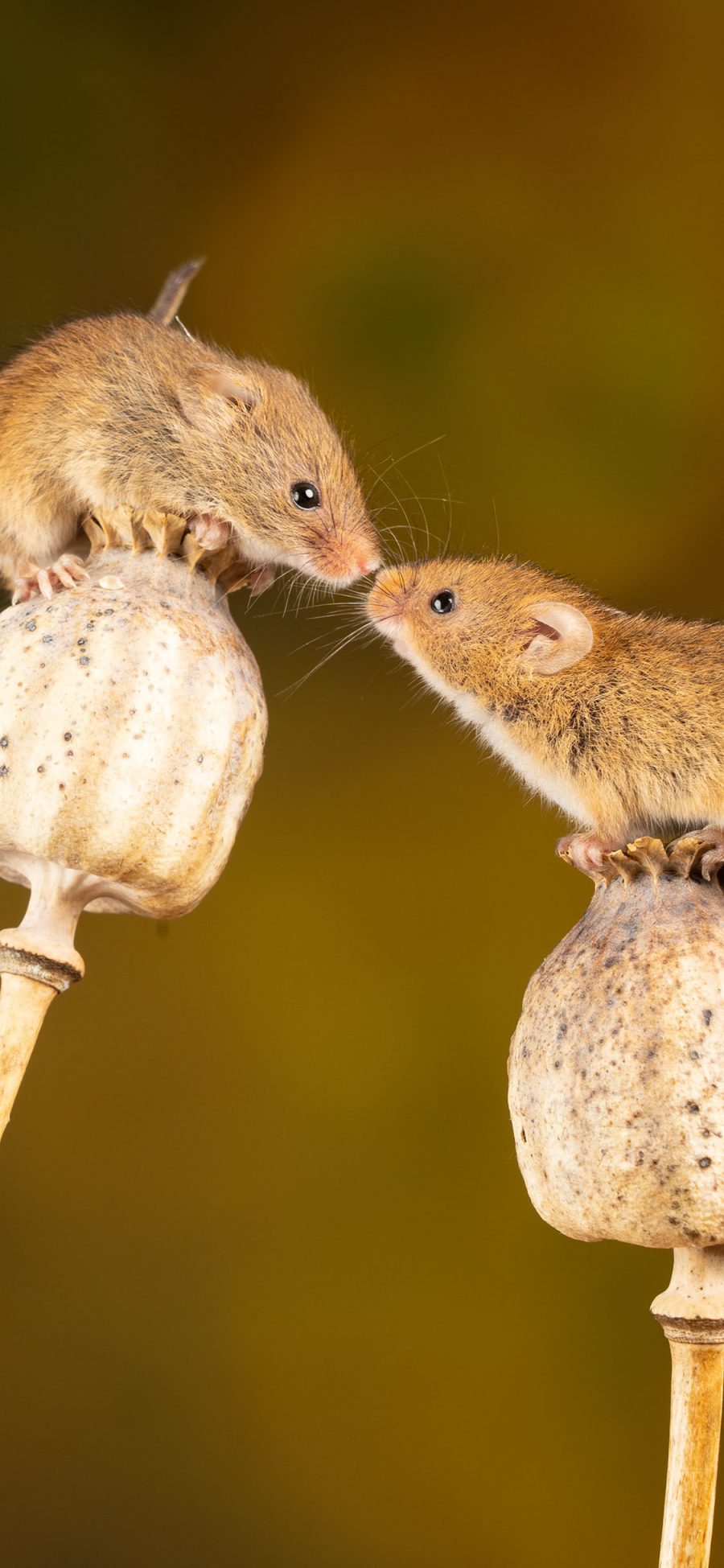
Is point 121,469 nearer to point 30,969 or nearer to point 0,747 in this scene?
point 0,747

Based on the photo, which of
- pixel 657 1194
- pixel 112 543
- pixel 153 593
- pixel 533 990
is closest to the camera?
pixel 657 1194

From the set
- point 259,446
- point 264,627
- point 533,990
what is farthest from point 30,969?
point 264,627

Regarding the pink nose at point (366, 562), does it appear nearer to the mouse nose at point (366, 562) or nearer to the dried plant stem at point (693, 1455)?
the mouse nose at point (366, 562)

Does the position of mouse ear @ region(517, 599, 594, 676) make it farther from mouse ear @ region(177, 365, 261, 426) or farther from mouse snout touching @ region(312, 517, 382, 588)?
mouse ear @ region(177, 365, 261, 426)

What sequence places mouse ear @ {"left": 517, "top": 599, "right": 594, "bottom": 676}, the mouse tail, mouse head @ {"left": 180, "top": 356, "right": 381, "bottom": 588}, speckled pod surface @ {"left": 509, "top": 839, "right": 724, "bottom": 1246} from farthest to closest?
the mouse tail → mouse head @ {"left": 180, "top": 356, "right": 381, "bottom": 588} → mouse ear @ {"left": 517, "top": 599, "right": 594, "bottom": 676} → speckled pod surface @ {"left": 509, "top": 839, "right": 724, "bottom": 1246}

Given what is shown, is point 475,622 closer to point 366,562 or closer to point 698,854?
point 366,562

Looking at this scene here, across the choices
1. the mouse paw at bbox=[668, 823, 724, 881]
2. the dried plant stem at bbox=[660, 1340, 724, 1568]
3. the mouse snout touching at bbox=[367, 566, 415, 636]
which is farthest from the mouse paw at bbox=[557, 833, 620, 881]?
the dried plant stem at bbox=[660, 1340, 724, 1568]
